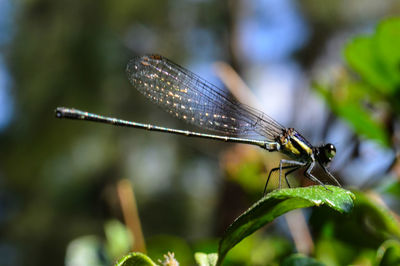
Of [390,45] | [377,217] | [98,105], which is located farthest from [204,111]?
[98,105]

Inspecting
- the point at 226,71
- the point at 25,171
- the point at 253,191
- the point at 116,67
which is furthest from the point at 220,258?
the point at 25,171

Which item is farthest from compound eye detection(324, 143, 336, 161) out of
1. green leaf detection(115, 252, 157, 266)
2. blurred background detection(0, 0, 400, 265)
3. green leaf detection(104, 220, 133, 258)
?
blurred background detection(0, 0, 400, 265)

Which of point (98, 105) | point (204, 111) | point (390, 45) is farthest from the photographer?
point (98, 105)

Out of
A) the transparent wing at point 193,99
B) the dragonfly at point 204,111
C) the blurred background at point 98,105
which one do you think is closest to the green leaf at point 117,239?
the dragonfly at point 204,111

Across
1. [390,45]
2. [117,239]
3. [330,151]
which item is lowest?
[117,239]

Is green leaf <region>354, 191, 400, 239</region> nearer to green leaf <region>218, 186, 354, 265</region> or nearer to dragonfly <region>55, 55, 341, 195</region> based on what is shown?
green leaf <region>218, 186, 354, 265</region>

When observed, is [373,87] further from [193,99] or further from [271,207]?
[271,207]
